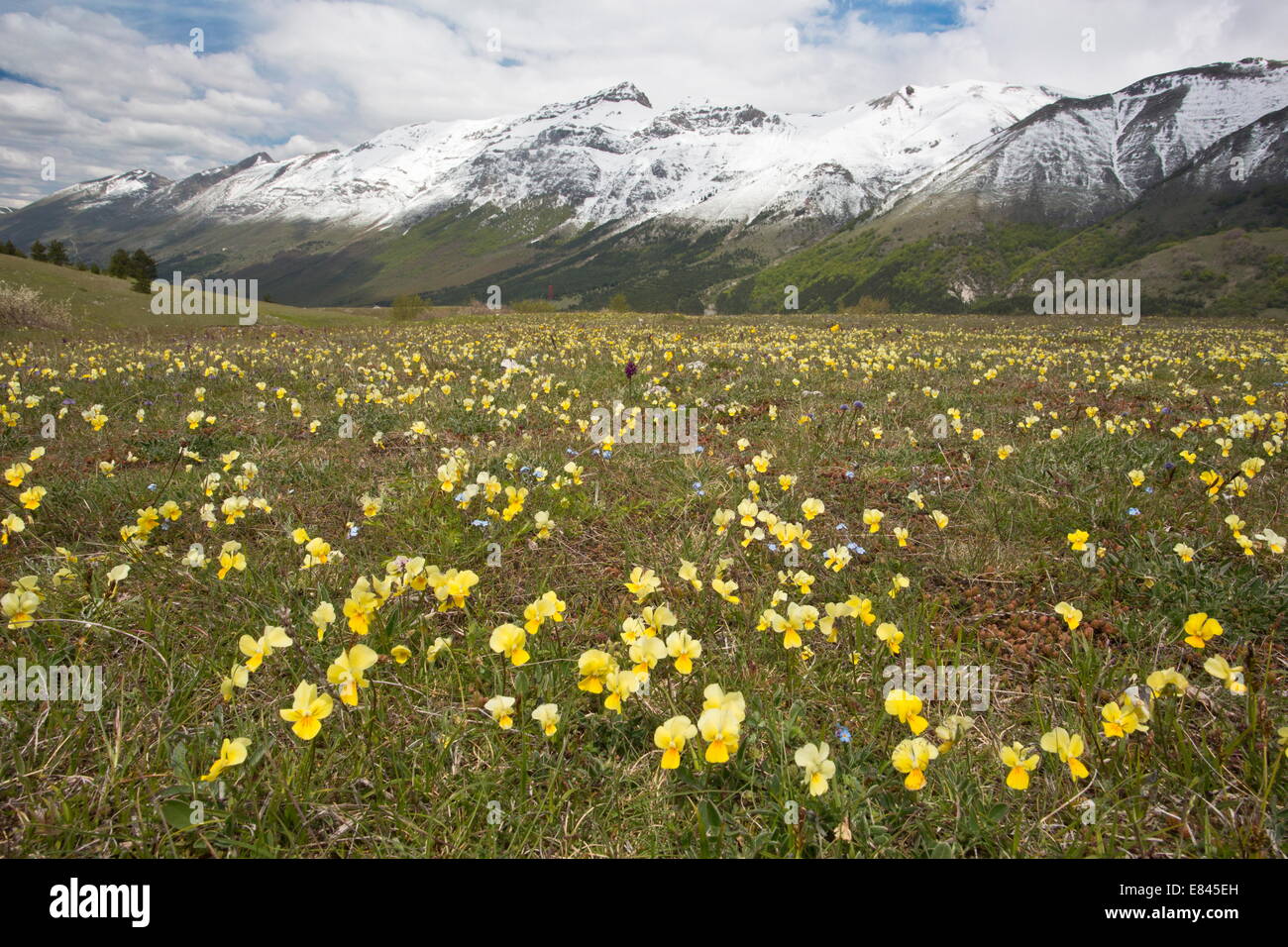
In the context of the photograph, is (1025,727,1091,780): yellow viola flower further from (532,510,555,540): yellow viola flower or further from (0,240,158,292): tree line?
(0,240,158,292): tree line

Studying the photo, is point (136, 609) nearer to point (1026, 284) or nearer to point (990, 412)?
point (990, 412)

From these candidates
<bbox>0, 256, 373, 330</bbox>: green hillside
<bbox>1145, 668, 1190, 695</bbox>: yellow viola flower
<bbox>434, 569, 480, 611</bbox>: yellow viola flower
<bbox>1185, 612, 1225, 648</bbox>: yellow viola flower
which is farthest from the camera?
<bbox>0, 256, 373, 330</bbox>: green hillside

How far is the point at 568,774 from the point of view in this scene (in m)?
2.16

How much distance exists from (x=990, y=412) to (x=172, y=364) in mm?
12308

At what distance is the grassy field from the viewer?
6.28 feet

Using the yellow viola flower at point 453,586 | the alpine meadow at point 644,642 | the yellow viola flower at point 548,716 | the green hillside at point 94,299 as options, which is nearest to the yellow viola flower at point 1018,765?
the alpine meadow at point 644,642

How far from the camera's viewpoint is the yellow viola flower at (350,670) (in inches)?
78.1

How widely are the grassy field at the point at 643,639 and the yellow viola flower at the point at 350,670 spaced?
0.05 feet

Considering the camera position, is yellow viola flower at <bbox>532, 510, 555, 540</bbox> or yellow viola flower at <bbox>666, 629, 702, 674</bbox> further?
yellow viola flower at <bbox>532, 510, 555, 540</bbox>

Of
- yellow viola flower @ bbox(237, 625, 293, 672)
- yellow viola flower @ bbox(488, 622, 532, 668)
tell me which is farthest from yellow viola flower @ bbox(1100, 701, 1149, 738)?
yellow viola flower @ bbox(237, 625, 293, 672)

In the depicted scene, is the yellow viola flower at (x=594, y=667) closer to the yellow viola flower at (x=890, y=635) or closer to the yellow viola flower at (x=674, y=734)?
the yellow viola flower at (x=674, y=734)

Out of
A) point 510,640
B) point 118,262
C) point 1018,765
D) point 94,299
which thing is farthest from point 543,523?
A: point 118,262

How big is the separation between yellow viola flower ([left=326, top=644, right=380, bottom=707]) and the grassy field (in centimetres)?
1

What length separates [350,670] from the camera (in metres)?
2.06
